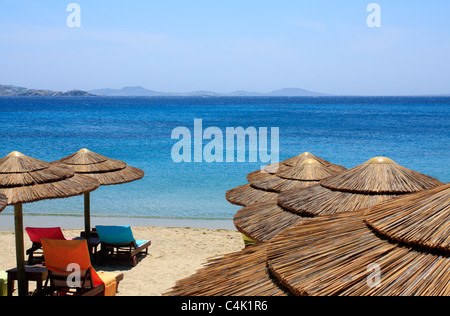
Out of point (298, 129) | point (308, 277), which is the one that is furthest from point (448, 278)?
point (298, 129)

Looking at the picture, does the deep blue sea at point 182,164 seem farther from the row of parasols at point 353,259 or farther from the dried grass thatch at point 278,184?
the row of parasols at point 353,259

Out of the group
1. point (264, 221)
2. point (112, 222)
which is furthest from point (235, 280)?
point (112, 222)

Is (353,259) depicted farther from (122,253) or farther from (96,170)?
(96,170)

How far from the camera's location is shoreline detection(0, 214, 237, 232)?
1116cm

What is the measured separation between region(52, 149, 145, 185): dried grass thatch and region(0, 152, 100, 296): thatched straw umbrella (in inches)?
72.3

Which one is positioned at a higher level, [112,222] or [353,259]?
[353,259]

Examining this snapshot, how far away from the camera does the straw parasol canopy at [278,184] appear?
5730 mm

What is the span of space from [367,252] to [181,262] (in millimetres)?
6543

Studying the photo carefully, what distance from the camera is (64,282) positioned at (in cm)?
529

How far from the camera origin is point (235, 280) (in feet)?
5.73

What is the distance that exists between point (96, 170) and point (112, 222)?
13.2 ft

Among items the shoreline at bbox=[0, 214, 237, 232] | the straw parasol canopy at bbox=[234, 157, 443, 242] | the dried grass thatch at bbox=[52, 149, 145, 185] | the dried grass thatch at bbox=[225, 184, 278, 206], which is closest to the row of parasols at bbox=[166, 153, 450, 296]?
the straw parasol canopy at bbox=[234, 157, 443, 242]
